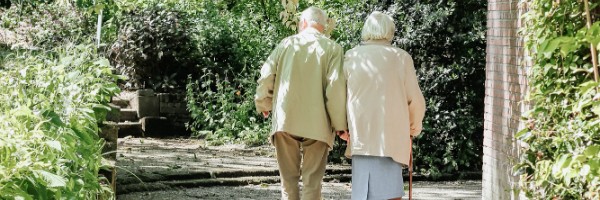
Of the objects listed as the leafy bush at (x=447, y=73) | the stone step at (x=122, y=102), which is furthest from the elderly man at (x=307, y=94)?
the stone step at (x=122, y=102)

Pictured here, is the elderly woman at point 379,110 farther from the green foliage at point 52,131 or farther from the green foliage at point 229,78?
the green foliage at point 229,78

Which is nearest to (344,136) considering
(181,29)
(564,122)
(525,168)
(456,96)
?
(525,168)

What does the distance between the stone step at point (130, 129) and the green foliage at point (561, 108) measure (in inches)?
361

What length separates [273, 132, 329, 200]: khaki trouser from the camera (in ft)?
24.4

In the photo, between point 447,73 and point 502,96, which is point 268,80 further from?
point 447,73

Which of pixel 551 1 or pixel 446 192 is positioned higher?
pixel 551 1

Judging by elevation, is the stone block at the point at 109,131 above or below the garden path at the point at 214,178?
above

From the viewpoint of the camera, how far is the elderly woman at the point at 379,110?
6.85m

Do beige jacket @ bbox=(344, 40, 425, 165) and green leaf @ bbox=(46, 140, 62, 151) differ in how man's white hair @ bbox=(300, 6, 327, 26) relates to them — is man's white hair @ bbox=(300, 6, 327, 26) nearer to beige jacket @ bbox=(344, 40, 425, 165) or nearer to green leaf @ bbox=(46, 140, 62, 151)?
beige jacket @ bbox=(344, 40, 425, 165)

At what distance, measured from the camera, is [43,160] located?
202 inches

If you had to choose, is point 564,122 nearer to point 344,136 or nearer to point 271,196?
point 344,136

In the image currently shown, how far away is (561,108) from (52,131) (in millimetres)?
2627

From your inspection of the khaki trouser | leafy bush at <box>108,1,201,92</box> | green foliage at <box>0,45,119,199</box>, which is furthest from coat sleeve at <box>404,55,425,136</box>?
leafy bush at <box>108,1,201,92</box>

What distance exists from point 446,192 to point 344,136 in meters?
3.71
